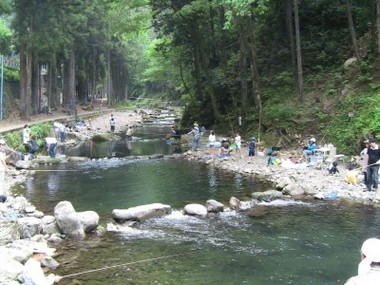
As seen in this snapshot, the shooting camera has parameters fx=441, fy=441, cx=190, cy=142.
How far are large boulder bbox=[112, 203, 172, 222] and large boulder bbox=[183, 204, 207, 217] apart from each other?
1.94 feet

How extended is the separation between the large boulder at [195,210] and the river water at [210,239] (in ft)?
0.77

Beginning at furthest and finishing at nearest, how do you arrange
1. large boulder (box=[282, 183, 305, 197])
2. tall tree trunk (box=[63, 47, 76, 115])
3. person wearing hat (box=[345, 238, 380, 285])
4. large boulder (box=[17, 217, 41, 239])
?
tall tree trunk (box=[63, 47, 76, 115]) < large boulder (box=[282, 183, 305, 197]) < large boulder (box=[17, 217, 41, 239]) < person wearing hat (box=[345, 238, 380, 285])

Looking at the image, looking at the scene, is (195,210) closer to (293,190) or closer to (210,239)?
(210,239)

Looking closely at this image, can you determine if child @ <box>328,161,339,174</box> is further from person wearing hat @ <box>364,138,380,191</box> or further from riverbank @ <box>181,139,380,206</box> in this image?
person wearing hat @ <box>364,138,380,191</box>

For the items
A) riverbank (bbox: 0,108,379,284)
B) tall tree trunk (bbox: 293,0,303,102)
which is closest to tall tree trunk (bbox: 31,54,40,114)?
riverbank (bbox: 0,108,379,284)

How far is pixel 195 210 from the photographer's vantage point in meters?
13.6

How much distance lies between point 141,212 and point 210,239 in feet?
9.23

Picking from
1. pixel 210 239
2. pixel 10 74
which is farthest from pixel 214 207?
pixel 10 74

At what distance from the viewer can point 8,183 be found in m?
18.1

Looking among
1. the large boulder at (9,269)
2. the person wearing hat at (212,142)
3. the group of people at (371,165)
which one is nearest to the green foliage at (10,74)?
Answer: the person wearing hat at (212,142)

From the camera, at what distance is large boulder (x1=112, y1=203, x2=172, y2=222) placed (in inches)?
511

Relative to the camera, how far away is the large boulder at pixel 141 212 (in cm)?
1297

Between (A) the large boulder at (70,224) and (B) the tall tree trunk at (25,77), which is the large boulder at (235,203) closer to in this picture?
(A) the large boulder at (70,224)

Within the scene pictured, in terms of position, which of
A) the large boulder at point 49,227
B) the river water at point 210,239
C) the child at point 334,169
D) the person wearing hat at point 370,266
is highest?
the person wearing hat at point 370,266
